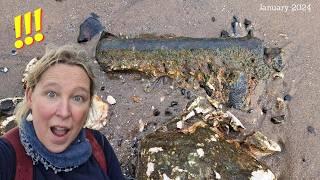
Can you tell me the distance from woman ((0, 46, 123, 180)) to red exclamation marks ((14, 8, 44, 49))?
116 inches

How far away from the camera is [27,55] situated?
498 cm

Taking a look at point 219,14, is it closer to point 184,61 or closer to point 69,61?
point 184,61

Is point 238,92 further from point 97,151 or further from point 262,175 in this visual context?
point 97,151

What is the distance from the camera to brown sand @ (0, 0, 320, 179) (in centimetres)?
492

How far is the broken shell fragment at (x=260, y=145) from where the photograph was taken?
4.77 metres

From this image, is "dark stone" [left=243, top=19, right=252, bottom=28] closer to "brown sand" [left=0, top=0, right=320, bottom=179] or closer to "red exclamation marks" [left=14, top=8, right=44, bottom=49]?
"brown sand" [left=0, top=0, right=320, bottom=179]

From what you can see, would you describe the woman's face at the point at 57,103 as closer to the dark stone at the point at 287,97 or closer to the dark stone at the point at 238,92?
the dark stone at the point at 238,92

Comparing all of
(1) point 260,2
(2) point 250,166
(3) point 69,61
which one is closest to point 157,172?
(2) point 250,166

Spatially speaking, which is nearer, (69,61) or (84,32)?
(69,61)

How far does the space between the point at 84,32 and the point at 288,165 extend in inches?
98.7

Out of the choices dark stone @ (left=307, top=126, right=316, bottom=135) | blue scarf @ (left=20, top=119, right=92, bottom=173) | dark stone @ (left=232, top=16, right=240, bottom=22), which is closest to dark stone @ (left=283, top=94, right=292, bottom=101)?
dark stone @ (left=307, top=126, right=316, bottom=135)

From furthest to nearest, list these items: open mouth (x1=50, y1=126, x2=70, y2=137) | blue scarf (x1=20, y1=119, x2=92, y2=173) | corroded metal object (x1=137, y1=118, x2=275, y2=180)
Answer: corroded metal object (x1=137, y1=118, x2=275, y2=180) → open mouth (x1=50, y1=126, x2=70, y2=137) → blue scarf (x1=20, y1=119, x2=92, y2=173)

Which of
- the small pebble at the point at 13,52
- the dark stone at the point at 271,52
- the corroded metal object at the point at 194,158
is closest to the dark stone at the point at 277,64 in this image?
the dark stone at the point at 271,52

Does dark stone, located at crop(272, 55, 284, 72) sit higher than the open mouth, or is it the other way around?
the open mouth
